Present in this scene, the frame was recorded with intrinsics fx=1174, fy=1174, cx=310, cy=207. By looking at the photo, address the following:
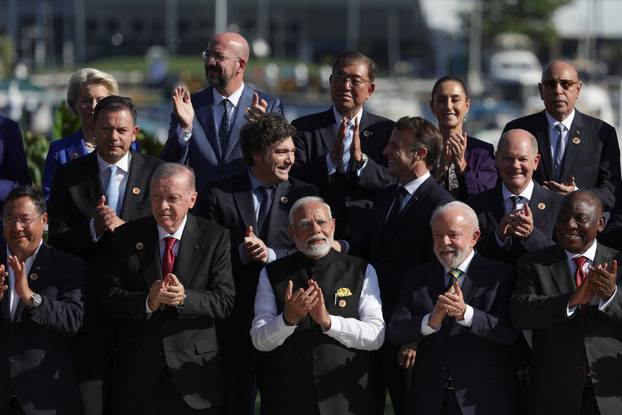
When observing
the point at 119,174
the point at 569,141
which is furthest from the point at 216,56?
the point at 569,141

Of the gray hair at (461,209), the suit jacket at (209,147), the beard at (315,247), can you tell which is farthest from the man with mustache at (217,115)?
the gray hair at (461,209)

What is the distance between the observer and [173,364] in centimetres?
688

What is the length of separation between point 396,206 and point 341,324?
0.99 metres

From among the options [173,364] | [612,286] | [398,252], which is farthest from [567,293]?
[173,364]

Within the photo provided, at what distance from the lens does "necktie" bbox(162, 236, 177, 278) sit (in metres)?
6.93

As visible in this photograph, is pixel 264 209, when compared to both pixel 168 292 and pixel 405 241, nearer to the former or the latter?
pixel 405 241

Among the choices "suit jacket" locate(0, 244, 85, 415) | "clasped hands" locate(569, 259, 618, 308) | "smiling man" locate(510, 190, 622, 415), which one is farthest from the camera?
"suit jacket" locate(0, 244, 85, 415)

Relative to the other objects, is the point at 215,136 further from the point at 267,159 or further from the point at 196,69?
the point at 196,69

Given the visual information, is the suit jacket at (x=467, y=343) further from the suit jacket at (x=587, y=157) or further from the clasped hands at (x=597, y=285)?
the suit jacket at (x=587, y=157)

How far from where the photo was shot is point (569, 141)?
8062 mm

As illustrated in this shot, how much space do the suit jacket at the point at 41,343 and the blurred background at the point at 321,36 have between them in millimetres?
53835

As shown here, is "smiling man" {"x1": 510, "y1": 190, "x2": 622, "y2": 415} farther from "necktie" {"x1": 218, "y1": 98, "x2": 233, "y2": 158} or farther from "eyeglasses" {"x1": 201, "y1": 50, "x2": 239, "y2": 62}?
"eyeglasses" {"x1": 201, "y1": 50, "x2": 239, "y2": 62}

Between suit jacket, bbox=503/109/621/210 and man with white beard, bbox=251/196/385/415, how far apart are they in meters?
1.83

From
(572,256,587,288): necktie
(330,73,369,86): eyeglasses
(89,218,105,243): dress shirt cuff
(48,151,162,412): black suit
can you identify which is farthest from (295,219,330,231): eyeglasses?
(330,73,369,86): eyeglasses
